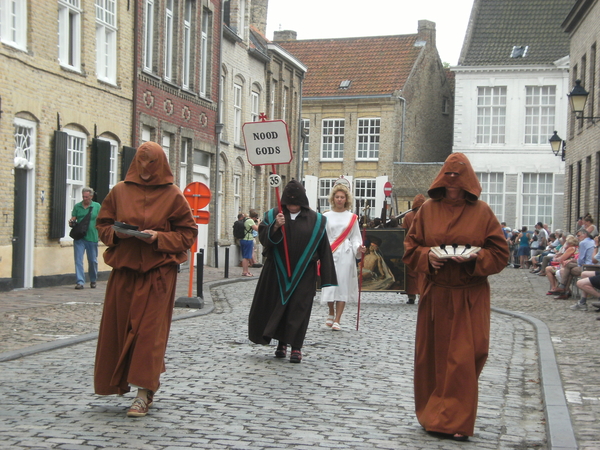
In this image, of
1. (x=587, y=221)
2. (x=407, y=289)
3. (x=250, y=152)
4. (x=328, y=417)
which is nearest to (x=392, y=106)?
(x=587, y=221)

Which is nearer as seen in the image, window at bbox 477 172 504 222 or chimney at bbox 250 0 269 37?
chimney at bbox 250 0 269 37

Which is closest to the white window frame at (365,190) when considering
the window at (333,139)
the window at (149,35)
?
the window at (333,139)

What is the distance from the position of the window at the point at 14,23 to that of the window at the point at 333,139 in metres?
35.2

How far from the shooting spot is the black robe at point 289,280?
9047mm

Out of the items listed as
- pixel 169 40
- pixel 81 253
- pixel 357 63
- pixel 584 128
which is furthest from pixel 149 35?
pixel 357 63

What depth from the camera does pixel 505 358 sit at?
10.2 metres

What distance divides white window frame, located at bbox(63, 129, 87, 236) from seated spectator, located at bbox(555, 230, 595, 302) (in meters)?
10.3

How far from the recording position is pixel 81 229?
1744 cm

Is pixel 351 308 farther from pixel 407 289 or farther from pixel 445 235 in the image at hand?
pixel 445 235

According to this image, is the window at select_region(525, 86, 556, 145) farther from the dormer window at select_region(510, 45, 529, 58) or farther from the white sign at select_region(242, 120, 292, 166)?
the white sign at select_region(242, 120, 292, 166)

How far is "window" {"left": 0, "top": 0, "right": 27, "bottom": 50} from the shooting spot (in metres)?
16.6

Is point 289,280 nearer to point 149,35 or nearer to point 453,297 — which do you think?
point 453,297

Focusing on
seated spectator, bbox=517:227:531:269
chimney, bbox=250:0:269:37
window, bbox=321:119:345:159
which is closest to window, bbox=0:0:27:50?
seated spectator, bbox=517:227:531:269

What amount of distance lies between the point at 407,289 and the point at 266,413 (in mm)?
10468
